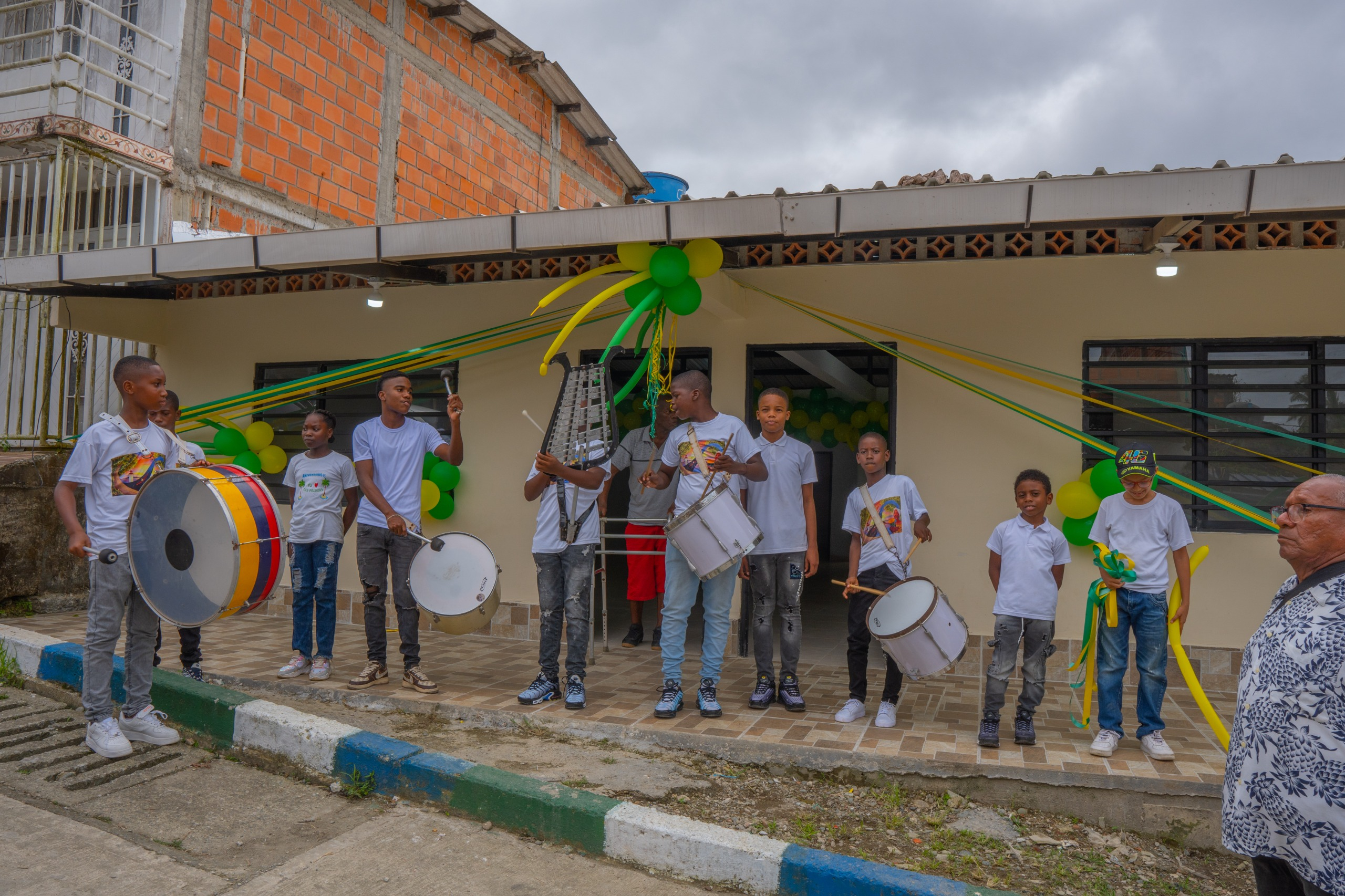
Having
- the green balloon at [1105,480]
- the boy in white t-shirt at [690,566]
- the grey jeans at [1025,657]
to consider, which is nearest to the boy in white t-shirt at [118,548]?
the boy in white t-shirt at [690,566]

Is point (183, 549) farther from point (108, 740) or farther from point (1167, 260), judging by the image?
point (1167, 260)

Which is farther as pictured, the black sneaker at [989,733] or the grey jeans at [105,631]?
the black sneaker at [989,733]

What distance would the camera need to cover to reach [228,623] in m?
7.31

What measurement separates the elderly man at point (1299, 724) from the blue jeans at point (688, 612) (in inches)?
105

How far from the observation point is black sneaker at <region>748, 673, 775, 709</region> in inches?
193

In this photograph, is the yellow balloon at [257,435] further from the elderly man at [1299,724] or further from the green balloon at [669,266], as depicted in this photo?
the elderly man at [1299,724]

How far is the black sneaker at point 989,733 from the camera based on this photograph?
4.27m

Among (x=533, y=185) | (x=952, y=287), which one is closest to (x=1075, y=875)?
(x=952, y=287)

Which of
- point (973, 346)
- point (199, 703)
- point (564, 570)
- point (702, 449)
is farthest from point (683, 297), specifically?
point (199, 703)

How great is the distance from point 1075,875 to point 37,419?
30.5 ft

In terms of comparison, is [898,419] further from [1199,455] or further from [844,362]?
[844,362]

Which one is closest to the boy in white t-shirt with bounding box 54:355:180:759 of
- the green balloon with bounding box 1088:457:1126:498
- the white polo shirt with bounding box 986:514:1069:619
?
the white polo shirt with bounding box 986:514:1069:619

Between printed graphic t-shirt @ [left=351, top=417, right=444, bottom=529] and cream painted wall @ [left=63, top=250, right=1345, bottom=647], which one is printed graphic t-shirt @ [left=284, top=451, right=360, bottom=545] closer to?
printed graphic t-shirt @ [left=351, top=417, right=444, bottom=529]

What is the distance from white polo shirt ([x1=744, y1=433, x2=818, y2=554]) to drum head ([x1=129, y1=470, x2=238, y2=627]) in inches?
104
